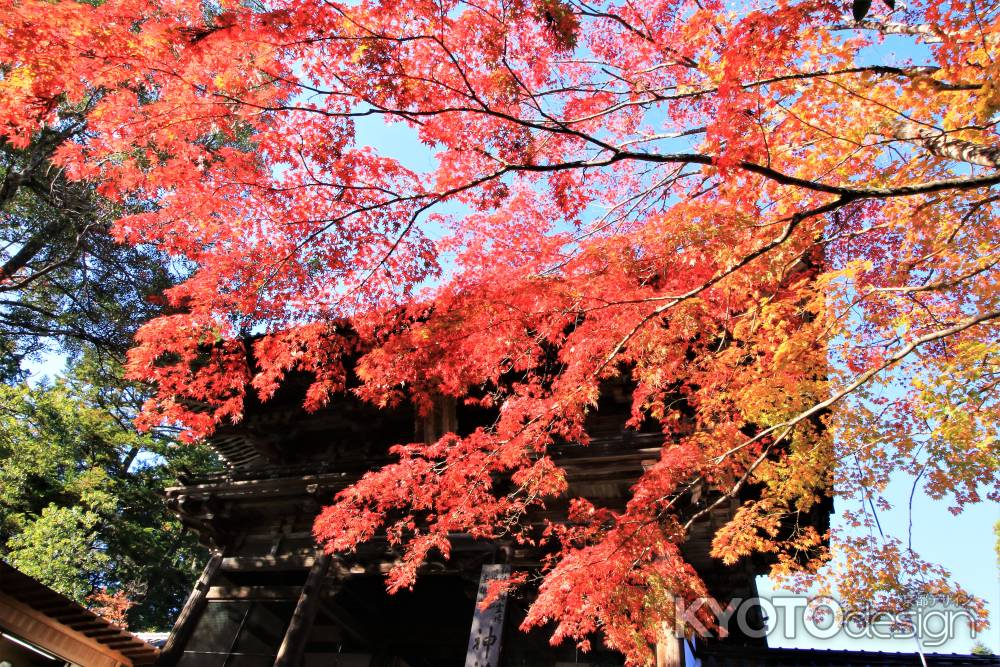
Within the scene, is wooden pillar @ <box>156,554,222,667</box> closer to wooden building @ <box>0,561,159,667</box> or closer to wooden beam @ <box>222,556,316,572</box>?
wooden beam @ <box>222,556,316,572</box>

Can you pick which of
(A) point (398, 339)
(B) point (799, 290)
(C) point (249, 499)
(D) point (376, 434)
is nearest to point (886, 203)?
(B) point (799, 290)

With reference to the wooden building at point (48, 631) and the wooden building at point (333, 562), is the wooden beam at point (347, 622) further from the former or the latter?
the wooden building at point (48, 631)

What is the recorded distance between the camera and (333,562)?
8789 mm

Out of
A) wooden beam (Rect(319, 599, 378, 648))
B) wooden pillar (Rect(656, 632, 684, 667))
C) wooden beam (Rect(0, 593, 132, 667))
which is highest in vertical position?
wooden beam (Rect(319, 599, 378, 648))

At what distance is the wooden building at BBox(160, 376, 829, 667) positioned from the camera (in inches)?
306

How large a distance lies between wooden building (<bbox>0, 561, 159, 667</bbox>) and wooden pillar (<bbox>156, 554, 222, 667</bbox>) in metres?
0.57

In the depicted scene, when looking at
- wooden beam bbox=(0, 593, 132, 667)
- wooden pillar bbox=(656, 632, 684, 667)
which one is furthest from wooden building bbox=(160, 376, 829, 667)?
wooden pillar bbox=(656, 632, 684, 667)

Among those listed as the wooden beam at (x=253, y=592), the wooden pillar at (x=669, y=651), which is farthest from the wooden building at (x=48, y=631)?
the wooden pillar at (x=669, y=651)

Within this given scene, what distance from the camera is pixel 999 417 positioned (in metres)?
6.30

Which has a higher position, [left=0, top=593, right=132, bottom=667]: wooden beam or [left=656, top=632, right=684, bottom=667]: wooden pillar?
[left=656, top=632, right=684, bottom=667]: wooden pillar

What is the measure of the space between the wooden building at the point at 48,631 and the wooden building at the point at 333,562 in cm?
81

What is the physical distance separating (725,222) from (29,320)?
19457mm

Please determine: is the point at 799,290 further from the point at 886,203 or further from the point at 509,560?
the point at 509,560

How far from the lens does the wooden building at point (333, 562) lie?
778cm
